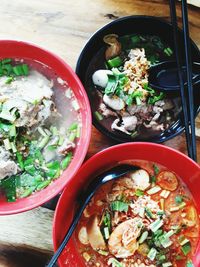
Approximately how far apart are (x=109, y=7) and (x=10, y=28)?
0.36 m

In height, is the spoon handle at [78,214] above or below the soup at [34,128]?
below

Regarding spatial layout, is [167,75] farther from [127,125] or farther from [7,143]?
[7,143]

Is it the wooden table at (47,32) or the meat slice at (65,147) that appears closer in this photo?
the meat slice at (65,147)

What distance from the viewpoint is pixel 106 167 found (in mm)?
1756

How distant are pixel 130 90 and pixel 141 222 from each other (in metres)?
0.45

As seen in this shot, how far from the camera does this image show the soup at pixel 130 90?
1.73 metres

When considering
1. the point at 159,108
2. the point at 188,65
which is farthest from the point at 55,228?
the point at 188,65

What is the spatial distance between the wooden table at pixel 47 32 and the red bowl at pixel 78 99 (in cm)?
13

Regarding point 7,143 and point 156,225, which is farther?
point 156,225

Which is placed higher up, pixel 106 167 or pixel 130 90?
pixel 130 90

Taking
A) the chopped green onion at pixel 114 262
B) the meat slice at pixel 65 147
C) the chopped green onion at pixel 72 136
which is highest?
the chopped green onion at pixel 72 136

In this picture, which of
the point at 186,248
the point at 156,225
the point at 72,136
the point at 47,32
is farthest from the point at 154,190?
the point at 47,32

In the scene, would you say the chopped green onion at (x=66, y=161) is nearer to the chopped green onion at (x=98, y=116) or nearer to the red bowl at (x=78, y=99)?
the red bowl at (x=78, y=99)

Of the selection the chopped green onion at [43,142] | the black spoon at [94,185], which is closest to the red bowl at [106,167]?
the black spoon at [94,185]
